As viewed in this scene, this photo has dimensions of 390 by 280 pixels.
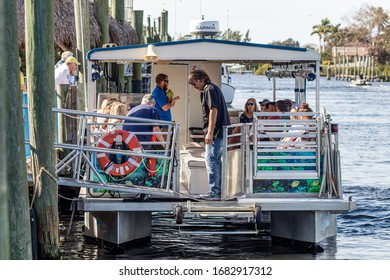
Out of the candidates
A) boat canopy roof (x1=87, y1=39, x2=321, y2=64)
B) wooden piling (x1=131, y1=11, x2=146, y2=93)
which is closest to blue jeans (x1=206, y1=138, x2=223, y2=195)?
boat canopy roof (x1=87, y1=39, x2=321, y2=64)

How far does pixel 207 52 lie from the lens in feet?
47.9

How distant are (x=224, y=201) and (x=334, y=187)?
4.73 ft

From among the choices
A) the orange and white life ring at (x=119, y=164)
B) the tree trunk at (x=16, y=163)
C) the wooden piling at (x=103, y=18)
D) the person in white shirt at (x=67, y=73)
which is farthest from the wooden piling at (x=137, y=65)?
the tree trunk at (x=16, y=163)

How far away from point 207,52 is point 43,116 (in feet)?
10.1

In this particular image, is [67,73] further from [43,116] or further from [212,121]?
[43,116]

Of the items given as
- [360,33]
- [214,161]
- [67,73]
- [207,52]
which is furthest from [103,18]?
[360,33]

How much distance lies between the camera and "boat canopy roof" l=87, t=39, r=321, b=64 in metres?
14.5

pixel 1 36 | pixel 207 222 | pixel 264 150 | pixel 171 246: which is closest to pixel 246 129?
pixel 264 150

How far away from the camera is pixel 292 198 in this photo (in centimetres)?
1388

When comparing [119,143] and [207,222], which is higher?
[119,143]

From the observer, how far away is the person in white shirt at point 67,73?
1716 centimetres

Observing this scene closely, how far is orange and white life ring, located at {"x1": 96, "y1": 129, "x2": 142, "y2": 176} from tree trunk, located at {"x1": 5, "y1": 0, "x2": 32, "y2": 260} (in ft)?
10.0

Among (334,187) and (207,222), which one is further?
(207,222)
